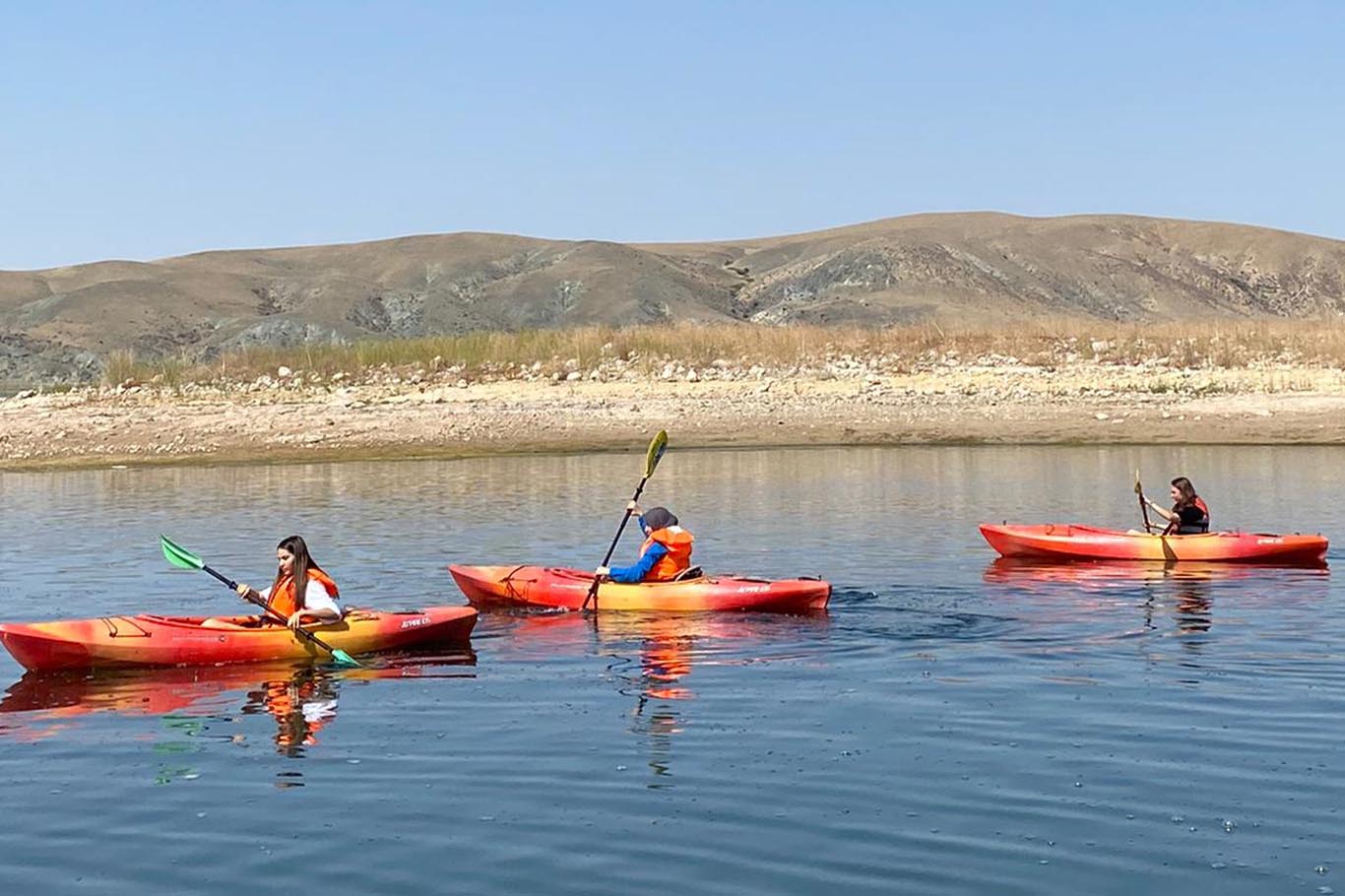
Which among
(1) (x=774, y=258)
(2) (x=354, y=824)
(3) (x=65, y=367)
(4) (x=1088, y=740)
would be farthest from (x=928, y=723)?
(1) (x=774, y=258)

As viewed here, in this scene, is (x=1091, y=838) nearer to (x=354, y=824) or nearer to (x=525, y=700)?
(x=354, y=824)

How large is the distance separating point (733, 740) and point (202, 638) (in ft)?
16.8

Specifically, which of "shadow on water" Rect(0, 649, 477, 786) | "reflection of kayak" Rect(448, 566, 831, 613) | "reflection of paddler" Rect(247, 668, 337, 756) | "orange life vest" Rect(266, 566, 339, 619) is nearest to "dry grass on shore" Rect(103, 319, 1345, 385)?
"reflection of kayak" Rect(448, 566, 831, 613)

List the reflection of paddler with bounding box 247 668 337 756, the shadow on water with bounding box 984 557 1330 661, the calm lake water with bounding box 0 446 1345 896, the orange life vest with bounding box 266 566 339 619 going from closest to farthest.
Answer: the calm lake water with bounding box 0 446 1345 896
the reflection of paddler with bounding box 247 668 337 756
the orange life vest with bounding box 266 566 339 619
the shadow on water with bounding box 984 557 1330 661

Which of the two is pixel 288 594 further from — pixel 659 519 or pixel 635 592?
pixel 659 519

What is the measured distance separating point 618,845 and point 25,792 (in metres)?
3.64

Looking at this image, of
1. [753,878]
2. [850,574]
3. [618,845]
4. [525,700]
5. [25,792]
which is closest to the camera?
[753,878]

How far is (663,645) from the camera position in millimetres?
14703

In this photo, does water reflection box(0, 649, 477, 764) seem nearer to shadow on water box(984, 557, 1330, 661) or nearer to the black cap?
the black cap

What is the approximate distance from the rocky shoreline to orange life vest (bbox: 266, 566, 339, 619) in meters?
19.0

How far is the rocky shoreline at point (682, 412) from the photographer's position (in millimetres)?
33969

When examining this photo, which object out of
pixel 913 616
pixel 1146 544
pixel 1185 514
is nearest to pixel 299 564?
pixel 913 616

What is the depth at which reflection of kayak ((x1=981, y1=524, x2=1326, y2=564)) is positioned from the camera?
730 inches

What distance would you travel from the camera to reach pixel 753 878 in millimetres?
8234
